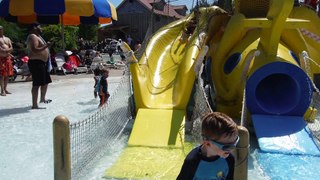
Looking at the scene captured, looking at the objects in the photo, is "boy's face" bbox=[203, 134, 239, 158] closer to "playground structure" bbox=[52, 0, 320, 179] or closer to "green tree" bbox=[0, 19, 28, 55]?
"playground structure" bbox=[52, 0, 320, 179]

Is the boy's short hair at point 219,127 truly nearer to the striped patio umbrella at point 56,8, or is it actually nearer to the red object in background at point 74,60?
the striped patio umbrella at point 56,8

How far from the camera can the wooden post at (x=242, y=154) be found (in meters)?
2.50

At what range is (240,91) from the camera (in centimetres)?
577

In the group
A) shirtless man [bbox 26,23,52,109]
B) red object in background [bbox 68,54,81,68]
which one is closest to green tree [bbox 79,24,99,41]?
red object in background [bbox 68,54,81,68]

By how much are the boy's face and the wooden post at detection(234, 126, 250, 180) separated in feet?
1.93

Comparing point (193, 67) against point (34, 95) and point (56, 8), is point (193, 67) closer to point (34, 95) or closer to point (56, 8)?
point (34, 95)

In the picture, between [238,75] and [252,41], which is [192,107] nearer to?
[238,75]

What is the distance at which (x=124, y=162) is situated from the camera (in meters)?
4.37

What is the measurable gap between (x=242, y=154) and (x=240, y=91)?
331 centimetres

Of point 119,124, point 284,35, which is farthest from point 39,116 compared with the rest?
point 284,35

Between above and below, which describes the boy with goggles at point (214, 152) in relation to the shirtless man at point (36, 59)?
above

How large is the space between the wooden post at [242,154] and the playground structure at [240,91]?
1529 millimetres

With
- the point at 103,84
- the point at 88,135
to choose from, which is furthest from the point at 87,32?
the point at 88,135

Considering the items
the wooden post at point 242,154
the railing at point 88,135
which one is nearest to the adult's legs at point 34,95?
the railing at point 88,135
